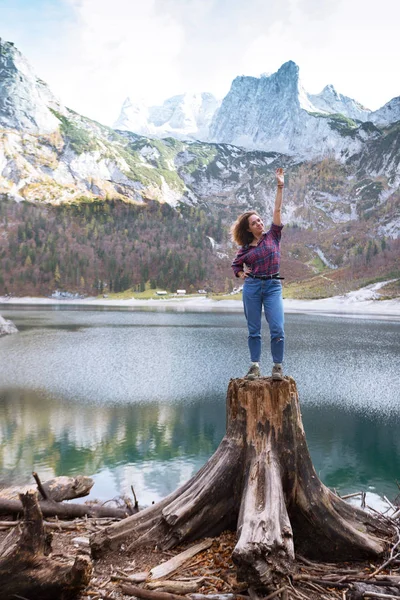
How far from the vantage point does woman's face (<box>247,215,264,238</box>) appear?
271 inches

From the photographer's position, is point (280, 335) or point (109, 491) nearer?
point (280, 335)

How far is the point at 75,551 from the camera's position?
585 cm

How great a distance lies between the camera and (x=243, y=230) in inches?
278

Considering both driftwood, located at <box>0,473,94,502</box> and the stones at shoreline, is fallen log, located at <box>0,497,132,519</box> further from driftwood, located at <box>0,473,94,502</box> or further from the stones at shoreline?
the stones at shoreline

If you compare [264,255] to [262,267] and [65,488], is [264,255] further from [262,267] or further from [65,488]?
[65,488]

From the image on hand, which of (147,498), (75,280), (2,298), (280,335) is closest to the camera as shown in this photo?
(280,335)

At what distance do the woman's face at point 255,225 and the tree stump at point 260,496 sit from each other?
2.48 m

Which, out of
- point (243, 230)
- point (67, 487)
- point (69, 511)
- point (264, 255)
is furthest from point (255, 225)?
point (67, 487)

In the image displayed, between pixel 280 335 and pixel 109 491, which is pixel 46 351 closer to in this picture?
pixel 109 491

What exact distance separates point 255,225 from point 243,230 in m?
0.23

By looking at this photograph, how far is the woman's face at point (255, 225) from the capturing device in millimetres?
6883

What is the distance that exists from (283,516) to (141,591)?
1.54m

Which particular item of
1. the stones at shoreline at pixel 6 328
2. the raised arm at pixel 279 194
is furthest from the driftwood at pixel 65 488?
the stones at shoreline at pixel 6 328

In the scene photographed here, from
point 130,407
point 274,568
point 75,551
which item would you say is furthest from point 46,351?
point 274,568
